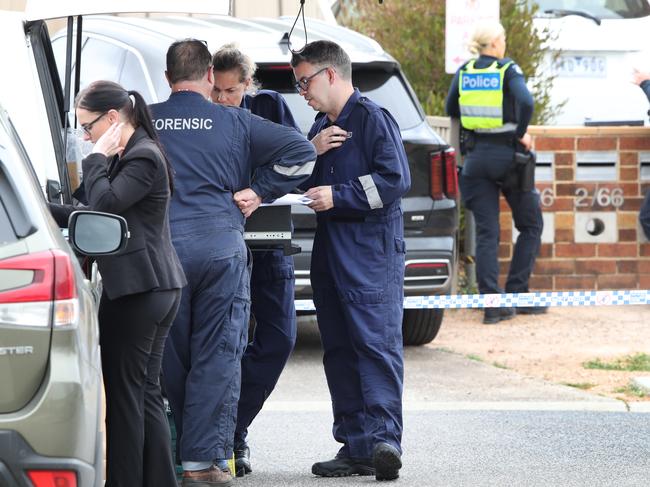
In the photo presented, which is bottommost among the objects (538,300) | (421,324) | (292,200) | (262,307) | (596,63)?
(421,324)

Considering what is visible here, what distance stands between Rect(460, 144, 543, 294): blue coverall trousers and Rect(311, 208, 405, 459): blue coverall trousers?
4.72 metres

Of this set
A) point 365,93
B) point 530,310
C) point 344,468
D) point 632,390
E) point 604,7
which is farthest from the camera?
point 604,7

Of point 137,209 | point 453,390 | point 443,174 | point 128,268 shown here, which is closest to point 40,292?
point 128,268

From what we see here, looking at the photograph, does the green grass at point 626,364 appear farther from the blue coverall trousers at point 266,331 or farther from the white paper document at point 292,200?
the white paper document at point 292,200

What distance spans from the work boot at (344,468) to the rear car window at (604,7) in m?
7.45

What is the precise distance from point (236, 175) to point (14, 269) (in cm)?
220

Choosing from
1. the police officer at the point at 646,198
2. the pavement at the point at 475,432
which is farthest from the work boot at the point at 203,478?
the police officer at the point at 646,198

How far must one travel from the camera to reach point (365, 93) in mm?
9430

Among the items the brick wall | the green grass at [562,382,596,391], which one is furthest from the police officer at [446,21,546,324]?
the green grass at [562,382,596,391]

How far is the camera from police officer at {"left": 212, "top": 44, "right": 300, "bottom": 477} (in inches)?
253

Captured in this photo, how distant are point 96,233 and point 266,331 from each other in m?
2.16

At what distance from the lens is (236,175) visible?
6.00 metres

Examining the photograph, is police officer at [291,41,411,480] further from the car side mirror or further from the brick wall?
the brick wall

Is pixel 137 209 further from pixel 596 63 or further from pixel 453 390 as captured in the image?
pixel 596 63
